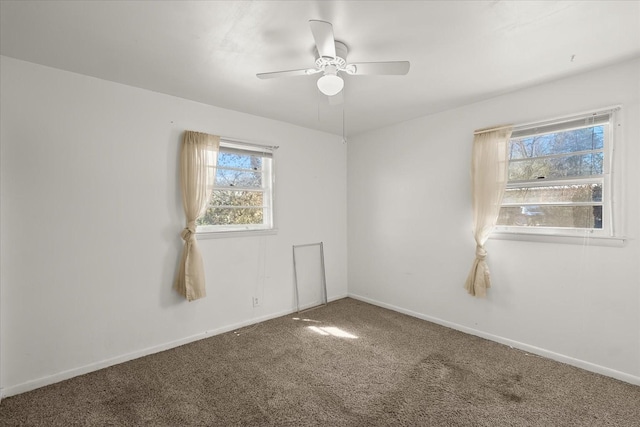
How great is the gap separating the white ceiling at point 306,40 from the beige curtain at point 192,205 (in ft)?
1.73

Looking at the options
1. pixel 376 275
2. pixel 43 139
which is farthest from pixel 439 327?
pixel 43 139

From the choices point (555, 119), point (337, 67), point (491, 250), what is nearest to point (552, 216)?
point (491, 250)

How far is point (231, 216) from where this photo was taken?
11.2 feet

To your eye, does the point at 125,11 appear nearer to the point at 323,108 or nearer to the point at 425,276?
the point at 323,108

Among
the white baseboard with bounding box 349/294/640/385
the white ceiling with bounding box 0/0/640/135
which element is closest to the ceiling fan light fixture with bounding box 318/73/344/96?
the white ceiling with bounding box 0/0/640/135

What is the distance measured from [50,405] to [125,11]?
2.63m

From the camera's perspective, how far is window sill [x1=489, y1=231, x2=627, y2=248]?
2336 mm

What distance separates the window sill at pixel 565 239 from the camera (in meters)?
2.34

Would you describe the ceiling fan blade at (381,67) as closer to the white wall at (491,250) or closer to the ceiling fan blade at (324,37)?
the ceiling fan blade at (324,37)

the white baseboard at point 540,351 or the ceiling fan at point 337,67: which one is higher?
the ceiling fan at point 337,67

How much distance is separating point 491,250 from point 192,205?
304cm

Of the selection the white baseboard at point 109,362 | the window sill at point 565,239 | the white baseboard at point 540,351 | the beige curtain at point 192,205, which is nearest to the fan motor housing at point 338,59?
the beige curtain at point 192,205

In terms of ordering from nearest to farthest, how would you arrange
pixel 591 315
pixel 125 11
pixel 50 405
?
pixel 125 11, pixel 50 405, pixel 591 315

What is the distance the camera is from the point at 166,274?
2869mm
